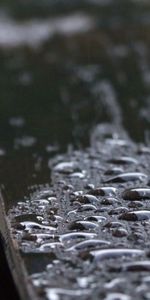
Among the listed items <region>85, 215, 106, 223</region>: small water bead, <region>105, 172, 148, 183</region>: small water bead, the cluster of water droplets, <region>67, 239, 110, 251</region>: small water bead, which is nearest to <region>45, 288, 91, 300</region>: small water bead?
the cluster of water droplets

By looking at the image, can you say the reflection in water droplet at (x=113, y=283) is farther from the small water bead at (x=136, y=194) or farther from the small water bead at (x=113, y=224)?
the small water bead at (x=136, y=194)

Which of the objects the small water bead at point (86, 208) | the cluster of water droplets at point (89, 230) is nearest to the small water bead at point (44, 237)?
the cluster of water droplets at point (89, 230)

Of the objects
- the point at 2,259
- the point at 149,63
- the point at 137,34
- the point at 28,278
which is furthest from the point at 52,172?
the point at 137,34

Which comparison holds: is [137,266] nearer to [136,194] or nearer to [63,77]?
[136,194]

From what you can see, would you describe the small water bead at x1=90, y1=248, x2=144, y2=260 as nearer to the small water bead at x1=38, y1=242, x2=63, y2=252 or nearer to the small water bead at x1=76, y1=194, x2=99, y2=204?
A: the small water bead at x1=38, y1=242, x2=63, y2=252

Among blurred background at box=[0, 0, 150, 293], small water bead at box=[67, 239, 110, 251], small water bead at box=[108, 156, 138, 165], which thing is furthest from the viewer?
blurred background at box=[0, 0, 150, 293]

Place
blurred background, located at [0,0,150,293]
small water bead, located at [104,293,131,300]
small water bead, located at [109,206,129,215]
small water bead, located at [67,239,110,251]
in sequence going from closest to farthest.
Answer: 1. small water bead, located at [104,293,131,300]
2. small water bead, located at [67,239,110,251]
3. small water bead, located at [109,206,129,215]
4. blurred background, located at [0,0,150,293]

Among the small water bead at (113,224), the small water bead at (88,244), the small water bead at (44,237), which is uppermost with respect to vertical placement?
the small water bead at (44,237)
